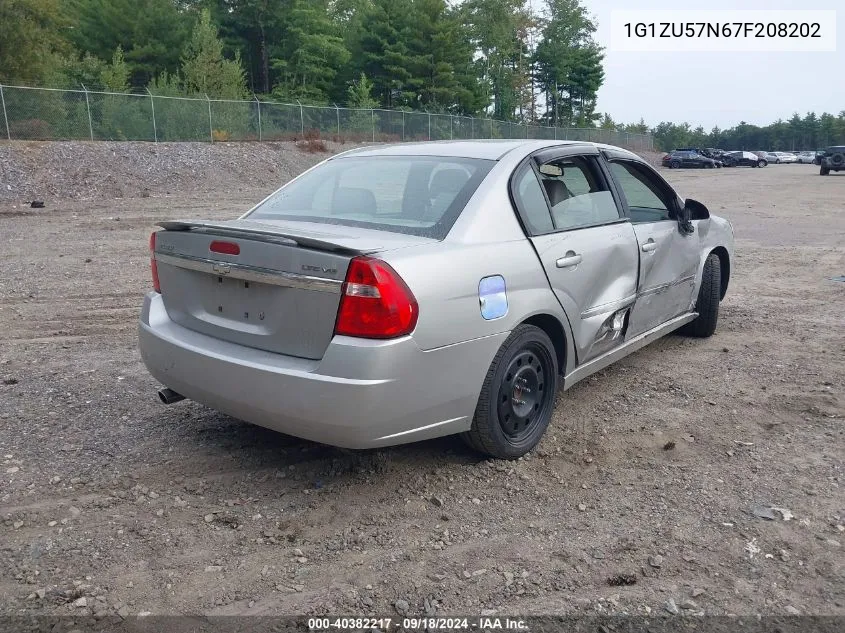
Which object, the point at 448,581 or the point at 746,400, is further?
the point at 746,400

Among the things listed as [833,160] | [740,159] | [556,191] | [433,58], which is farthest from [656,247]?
[740,159]

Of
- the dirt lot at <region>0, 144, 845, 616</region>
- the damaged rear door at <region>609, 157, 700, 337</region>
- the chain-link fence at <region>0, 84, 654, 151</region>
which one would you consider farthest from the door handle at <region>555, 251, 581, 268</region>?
the chain-link fence at <region>0, 84, 654, 151</region>

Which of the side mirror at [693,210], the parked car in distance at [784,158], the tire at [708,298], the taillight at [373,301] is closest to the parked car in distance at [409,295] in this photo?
the taillight at [373,301]

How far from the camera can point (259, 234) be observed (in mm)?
3285

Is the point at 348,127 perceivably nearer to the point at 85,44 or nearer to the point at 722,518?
the point at 85,44

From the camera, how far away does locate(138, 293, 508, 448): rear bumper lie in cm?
305

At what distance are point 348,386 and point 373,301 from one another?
0.37m

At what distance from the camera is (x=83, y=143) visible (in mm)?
24172

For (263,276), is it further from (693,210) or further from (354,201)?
(693,210)

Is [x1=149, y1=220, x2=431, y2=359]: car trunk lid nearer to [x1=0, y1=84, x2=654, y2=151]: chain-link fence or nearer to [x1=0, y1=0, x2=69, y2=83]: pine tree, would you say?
[x1=0, y1=84, x2=654, y2=151]: chain-link fence

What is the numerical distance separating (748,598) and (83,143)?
84.2 ft

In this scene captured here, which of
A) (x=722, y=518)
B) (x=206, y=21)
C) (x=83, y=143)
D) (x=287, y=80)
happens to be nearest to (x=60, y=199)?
(x=83, y=143)

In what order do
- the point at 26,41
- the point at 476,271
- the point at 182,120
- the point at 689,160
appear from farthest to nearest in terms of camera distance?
the point at 689,160 → the point at 26,41 → the point at 182,120 → the point at 476,271

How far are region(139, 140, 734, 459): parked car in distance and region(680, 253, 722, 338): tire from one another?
1.38m
